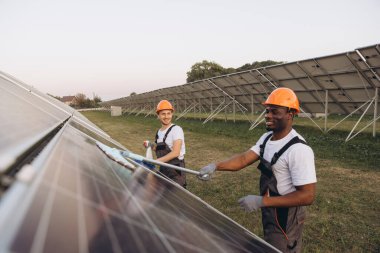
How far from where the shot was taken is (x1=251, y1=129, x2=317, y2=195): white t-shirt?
197 cm

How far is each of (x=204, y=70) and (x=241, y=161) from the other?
66.3 metres

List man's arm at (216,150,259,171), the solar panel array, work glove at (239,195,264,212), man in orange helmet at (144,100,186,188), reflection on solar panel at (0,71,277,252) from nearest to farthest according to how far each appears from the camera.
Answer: reflection on solar panel at (0,71,277,252)
work glove at (239,195,264,212)
man's arm at (216,150,259,171)
man in orange helmet at (144,100,186,188)
the solar panel array

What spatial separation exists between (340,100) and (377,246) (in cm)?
942

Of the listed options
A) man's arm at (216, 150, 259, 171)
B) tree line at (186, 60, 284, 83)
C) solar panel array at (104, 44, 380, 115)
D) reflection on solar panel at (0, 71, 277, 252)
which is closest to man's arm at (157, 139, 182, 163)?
man's arm at (216, 150, 259, 171)

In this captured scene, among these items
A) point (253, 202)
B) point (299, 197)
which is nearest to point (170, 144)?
point (253, 202)

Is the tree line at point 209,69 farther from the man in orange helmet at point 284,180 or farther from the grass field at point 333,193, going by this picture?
the man in orange helmet at point 284,180

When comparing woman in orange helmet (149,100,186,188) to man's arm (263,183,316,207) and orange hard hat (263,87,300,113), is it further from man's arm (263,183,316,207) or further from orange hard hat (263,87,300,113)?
man's arm (263,183,316,207)

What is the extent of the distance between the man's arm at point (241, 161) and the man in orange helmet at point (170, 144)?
2.50 feet

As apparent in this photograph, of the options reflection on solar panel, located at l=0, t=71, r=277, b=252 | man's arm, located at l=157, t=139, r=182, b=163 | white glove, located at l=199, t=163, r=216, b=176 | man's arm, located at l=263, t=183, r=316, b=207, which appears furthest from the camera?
man's arm, located at l=157, t=139, r=182, b=163

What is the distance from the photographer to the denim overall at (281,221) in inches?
82.4

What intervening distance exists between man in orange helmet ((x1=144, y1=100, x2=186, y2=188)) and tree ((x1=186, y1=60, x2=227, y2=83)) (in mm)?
62249

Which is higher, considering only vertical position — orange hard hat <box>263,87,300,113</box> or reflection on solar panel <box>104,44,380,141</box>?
reflection on solar panel <box>104,44,380,141</box>

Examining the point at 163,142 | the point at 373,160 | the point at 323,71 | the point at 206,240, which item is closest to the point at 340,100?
the point at 323,71

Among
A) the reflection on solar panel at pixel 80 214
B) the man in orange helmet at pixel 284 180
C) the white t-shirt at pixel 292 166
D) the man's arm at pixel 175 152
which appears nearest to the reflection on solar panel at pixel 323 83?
the man's arm at pixel 175 152
